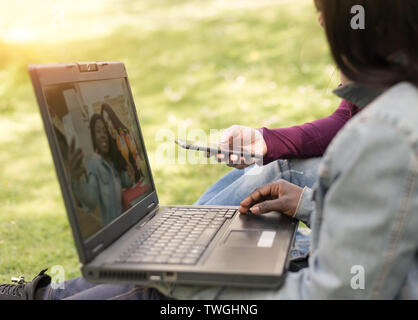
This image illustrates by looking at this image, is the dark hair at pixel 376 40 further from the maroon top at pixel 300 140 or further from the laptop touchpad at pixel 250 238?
the maroon top at pixel 300 140

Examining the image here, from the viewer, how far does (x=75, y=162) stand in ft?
4.77

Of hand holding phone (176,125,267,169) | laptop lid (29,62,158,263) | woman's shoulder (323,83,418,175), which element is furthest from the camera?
hand holding phone (176,125,267,169)

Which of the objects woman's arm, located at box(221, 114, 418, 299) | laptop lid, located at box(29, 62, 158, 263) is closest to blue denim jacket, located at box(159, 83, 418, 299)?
woman's arm, located at box(221, 114, 418, 299)

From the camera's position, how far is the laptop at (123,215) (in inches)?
53.5

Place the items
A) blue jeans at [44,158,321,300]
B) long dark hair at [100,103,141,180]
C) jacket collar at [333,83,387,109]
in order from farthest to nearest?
blue jeans at [44,158,321,300]
long dark hair at [100,103,141,180]
jacket collar at [333,83,387,109]

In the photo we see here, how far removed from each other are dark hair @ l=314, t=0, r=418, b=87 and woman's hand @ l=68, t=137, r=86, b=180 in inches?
29.8

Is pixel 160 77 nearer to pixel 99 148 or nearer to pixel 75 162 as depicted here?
pixel 99 148

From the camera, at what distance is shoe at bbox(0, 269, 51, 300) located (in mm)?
1546

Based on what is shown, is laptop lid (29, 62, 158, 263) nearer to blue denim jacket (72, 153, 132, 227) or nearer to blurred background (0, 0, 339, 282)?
blue denim jacket (72, 153, 132, 227)

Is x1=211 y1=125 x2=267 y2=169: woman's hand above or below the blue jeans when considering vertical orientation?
above

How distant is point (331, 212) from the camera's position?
45.1 inches

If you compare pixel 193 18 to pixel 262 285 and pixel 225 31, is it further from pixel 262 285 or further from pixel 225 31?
pixel 262 285

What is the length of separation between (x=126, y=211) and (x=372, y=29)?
95 centimetres
